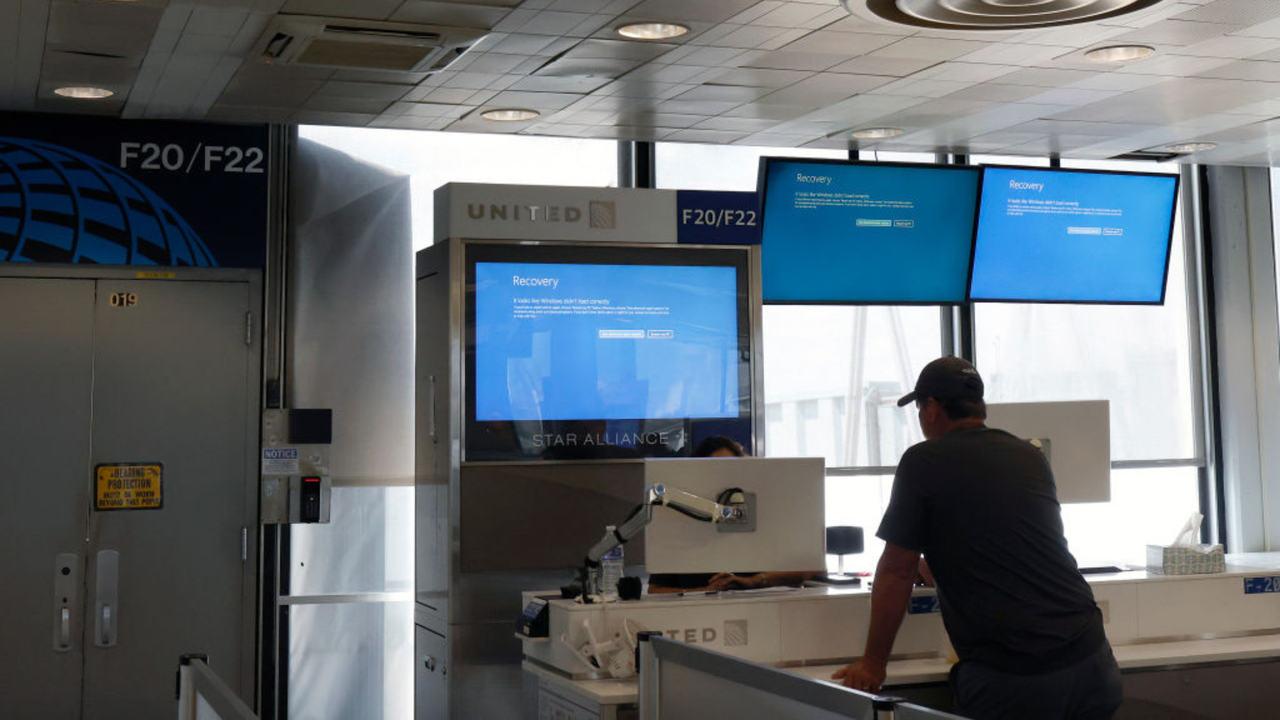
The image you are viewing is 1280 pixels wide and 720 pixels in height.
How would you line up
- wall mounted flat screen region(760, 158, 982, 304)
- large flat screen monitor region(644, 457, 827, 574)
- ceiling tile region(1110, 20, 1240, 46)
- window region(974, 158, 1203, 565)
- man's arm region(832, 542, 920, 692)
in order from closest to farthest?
1. man's arm region(832, 542, 920, 692)
2. large flat screen monitor region(644, 457, 827, 574)
3. ceiling tile region(1110, 20, 1240, 46)
4. wall mounted flat screen region(760, 158, 982, 304)
5. window region(974, 158, 1203, 565)

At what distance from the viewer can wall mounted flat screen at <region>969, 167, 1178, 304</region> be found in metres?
6.72

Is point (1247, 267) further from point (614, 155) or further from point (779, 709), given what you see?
point (779, 709)

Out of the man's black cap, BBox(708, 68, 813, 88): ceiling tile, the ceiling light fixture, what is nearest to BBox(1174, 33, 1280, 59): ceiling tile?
the ceiling light fixture

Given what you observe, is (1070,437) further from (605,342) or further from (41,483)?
(41,483)

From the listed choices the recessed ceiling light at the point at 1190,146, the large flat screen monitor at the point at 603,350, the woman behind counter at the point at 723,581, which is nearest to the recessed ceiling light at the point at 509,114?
the large flat screen monitor at the point at 603,350

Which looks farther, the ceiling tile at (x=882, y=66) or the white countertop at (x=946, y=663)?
the ceiling tile at (x=882, y=66)

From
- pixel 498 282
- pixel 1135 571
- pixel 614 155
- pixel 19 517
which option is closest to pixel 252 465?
pixel 19 517

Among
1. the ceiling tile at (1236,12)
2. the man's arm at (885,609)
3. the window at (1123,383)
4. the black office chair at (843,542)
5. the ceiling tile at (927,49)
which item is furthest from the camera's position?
the window at (1123,383)

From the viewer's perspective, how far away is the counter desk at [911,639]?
3941mm

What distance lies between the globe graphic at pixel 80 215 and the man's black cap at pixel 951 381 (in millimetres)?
3456

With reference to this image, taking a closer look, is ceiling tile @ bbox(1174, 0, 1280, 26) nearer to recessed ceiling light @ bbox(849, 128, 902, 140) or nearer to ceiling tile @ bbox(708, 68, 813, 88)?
ceiling tile @ bbox(708, 68, 813, 88)

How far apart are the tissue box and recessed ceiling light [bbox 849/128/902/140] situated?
260 cm

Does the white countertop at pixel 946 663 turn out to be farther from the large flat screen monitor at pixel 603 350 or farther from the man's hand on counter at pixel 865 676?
the large flat screen monitor at pixel 603 350

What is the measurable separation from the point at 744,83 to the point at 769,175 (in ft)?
2.89
